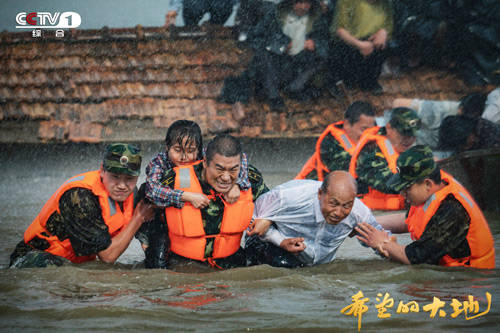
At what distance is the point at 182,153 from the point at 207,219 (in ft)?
2.21

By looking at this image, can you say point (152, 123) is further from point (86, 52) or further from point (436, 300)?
point (436, 300)

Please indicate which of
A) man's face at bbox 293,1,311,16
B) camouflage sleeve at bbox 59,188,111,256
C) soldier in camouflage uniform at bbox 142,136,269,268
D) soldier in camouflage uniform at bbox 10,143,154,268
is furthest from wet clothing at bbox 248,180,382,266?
man's face at bbox 293,1,311,16

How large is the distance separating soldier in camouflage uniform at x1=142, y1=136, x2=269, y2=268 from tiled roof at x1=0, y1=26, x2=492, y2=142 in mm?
4746

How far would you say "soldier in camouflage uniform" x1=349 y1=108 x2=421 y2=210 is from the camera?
26.6ft

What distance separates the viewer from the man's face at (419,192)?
5566 mm

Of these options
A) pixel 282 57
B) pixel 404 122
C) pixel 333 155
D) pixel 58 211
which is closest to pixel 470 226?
pixel 404 122

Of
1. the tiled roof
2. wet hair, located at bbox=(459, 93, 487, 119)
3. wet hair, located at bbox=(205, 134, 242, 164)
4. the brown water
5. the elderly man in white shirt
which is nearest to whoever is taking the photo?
the brown water

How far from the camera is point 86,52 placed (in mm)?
11719

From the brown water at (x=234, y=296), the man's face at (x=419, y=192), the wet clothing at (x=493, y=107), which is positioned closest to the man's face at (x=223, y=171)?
the brown water at (x=234, y=296)

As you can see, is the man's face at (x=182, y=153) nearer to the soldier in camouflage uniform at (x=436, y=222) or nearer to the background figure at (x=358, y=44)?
the soldier in camouflage uniform at (x=436, y=222)

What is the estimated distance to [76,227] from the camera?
5.56 m

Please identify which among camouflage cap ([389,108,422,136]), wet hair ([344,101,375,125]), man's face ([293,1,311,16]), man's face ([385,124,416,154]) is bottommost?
man's face ([385,124,416,154])

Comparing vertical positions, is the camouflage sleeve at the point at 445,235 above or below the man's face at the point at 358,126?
below

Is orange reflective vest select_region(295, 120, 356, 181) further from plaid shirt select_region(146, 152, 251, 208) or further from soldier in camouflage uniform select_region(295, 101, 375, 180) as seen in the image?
plaid shirt select_region(146, 152, 251, 208)
